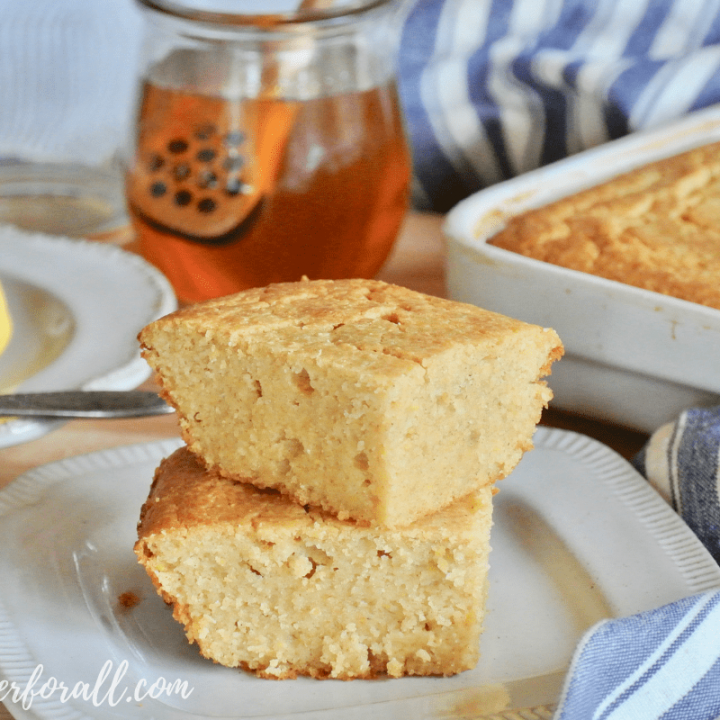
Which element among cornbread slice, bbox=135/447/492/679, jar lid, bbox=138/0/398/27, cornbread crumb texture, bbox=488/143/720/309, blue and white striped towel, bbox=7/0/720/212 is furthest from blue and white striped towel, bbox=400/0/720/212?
cornbread slice, bbox=135/447/492/679

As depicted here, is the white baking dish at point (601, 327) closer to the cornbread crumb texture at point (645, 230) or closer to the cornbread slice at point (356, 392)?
the cornbread crumb texture at point (645, 230)

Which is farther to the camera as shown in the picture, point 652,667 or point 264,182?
point 264,182

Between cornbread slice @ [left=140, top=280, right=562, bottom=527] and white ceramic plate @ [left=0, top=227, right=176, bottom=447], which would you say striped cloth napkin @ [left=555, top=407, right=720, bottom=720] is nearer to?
cornbread slice @ [left=140, top=280, right=562, bottom=527]

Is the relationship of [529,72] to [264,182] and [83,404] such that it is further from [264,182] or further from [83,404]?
[83,404]

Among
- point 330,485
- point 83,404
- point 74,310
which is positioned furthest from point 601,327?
point 74,310

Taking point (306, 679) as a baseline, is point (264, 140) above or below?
above

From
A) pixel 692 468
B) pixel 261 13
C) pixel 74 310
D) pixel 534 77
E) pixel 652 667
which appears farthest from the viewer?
pixel 534 77

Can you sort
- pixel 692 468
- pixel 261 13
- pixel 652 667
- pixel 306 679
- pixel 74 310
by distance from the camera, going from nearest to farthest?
1. pixel 652 667
2. pixel 306 679
3. pixel 692 468
4. pixel 261 13
5. pixel 74 310
